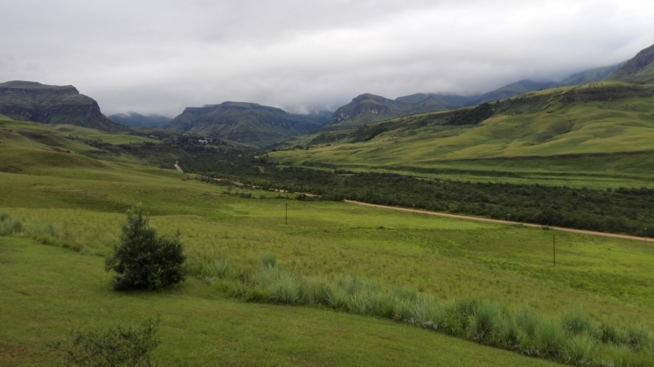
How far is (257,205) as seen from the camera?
75.6m

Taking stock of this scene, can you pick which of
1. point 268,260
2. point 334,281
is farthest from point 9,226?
point 334,281

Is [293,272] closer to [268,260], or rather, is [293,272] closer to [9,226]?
[268,260]

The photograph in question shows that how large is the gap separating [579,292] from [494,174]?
124 meters

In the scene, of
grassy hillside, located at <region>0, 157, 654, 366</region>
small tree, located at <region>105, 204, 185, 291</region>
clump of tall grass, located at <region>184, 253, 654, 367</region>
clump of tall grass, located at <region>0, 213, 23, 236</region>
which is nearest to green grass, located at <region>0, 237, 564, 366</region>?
grassy hillside, located at <region>0, 157, 654, 366</region>

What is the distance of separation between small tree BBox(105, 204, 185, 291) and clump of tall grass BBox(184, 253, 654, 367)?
2.28 m

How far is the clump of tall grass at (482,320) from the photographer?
1270 centimetres

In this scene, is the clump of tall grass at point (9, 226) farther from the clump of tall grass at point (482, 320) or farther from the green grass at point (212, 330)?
the clump of tall grass at point (482, 320)

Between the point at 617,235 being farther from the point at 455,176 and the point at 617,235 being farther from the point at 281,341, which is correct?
the point at 455,176

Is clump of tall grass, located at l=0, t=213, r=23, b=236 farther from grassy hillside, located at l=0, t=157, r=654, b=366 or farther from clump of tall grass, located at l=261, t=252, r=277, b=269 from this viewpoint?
clump of tall grass, located at l=261, t=252, r=277, b=269

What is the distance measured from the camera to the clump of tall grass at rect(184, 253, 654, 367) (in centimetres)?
1270

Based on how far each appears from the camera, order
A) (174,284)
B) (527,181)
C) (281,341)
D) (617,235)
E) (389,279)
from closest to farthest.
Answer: (281,341) < (174,284) < (389,279) < (617,235) < (527,181)

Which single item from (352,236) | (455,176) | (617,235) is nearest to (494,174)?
(455,176)

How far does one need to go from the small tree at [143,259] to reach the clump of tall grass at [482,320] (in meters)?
2.28

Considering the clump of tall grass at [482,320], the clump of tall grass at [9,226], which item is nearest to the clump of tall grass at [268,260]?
the clump of tall grass at [482,320]
